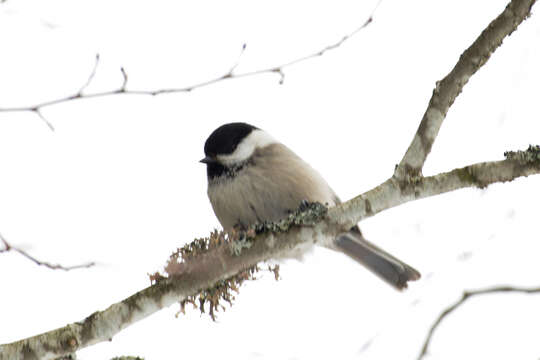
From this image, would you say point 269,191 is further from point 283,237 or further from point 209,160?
point 283,237

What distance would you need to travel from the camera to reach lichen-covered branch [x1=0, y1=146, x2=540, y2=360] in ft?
7.15

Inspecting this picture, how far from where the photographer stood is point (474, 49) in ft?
7.98

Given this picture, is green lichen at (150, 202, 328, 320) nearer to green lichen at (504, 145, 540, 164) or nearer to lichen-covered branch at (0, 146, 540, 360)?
lichen-covered branch at (0, 146, 540, 360)

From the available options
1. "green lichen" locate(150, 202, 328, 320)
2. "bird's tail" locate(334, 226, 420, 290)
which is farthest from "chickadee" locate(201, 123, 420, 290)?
"green lichen" locate(150, 202, 328, 320)

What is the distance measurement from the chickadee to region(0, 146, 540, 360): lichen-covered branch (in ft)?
3.51

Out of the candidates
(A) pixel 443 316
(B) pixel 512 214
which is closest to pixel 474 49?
(A) pixel 443 316

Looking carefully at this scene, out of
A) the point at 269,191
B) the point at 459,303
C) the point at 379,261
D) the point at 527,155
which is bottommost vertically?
the point at 459,303

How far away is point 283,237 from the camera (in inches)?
91.0

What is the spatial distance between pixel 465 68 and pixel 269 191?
134cm

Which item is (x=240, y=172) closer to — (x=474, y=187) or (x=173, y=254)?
(x=173, y=254)

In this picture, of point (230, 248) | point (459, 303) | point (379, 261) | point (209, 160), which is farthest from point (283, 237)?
point (209, 160)

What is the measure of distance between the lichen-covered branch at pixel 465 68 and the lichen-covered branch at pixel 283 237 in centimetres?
19

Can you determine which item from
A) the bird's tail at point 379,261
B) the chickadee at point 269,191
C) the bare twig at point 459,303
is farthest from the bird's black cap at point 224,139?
the bare twig at point 459,303

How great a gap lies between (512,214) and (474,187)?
190cm
